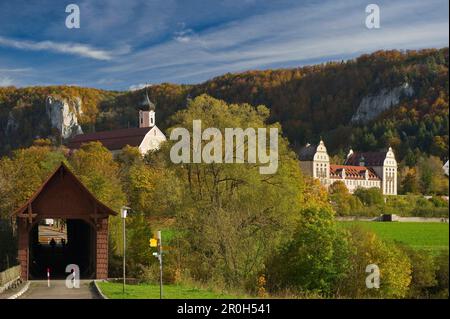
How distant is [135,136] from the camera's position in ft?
376

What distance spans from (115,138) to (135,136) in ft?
18.7

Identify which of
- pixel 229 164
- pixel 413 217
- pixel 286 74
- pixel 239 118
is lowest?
pixel 413 217

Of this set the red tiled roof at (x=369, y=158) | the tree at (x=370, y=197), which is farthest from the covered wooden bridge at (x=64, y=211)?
the red tiled roof at (x=369, y=158)

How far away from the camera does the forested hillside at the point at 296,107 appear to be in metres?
86.6

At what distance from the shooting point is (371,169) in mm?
147500

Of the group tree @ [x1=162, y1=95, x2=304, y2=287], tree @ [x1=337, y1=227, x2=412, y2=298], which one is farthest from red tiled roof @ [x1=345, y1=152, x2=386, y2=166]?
tree @ [x1=337, y1=227, x2=412, y2=298]

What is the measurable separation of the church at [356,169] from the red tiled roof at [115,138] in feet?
108

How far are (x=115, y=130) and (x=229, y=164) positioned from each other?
9749 cm

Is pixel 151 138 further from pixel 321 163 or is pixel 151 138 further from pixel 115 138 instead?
pixel 321 163

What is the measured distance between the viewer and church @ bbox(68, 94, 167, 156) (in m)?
110

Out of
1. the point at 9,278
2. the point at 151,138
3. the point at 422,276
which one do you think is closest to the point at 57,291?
the point at 9,278
